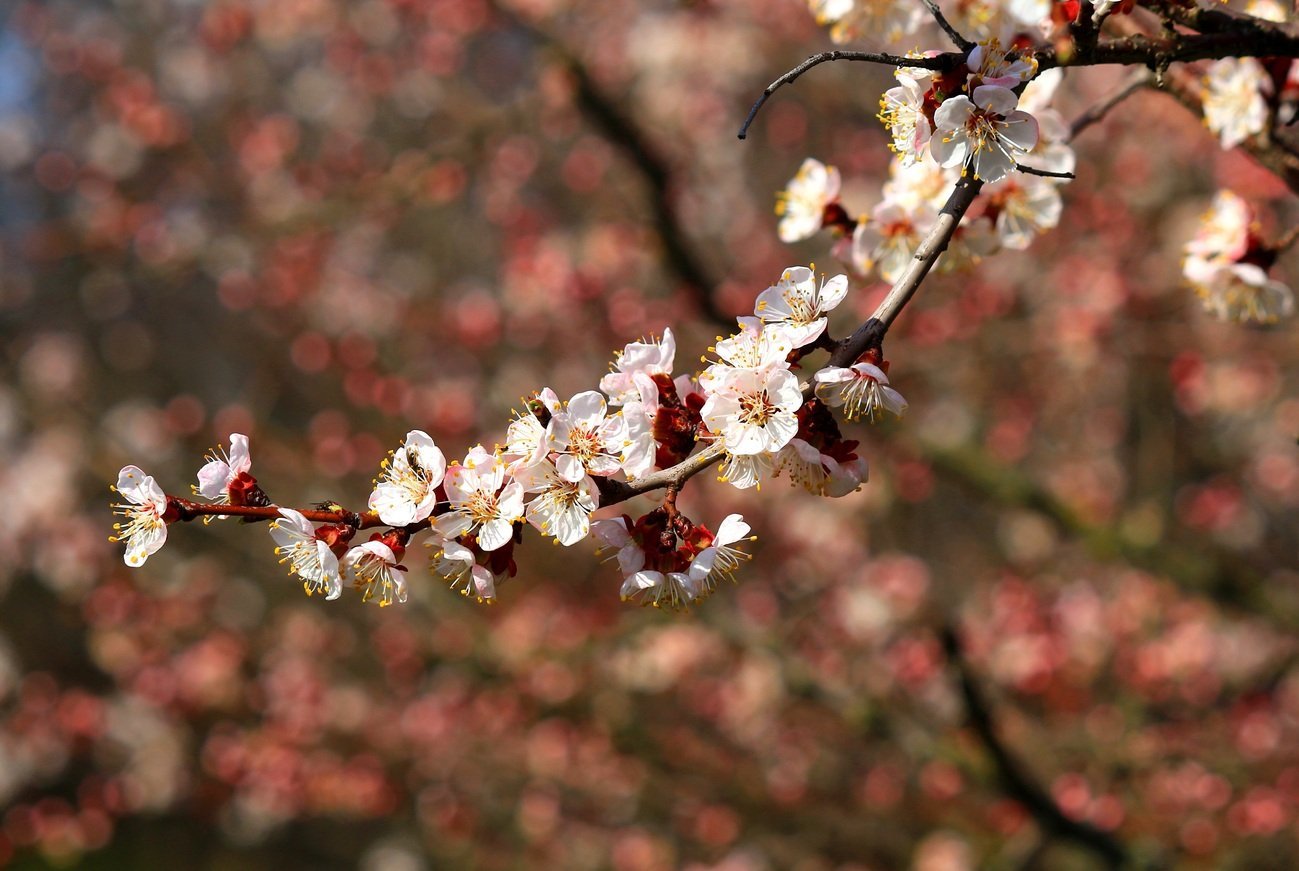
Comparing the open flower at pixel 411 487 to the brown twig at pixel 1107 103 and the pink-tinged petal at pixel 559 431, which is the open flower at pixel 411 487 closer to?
the pink-tinged petal at pixel 559 431

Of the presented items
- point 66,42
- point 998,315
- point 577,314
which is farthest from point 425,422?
point 66,42

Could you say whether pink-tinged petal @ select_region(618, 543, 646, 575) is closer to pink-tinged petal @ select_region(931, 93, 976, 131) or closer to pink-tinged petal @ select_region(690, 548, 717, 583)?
pink-tinged petal @ select_region(690, 548, 717, 583)

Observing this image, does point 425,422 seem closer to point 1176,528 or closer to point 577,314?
point 577,314

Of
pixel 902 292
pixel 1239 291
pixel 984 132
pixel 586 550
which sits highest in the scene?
pixel 984 132

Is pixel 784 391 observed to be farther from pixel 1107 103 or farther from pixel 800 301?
pixel 1107 103

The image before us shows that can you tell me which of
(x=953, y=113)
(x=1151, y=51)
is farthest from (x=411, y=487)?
(x=1151, y=51)

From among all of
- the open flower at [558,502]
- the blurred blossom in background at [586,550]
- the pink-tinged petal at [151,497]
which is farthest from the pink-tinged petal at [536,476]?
the blurred blossom in background at [586,550]
